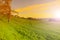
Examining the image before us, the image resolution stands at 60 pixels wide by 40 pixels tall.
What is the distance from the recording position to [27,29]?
2.55 m

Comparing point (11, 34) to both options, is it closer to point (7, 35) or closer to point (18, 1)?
point (7, 35)

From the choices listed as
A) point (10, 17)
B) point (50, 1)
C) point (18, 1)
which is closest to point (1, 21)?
point (10, 17)

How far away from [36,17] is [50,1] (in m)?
0.33

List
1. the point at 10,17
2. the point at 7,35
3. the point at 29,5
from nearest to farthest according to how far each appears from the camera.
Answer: the point at 7,35 → the point at 10,17 → the point at 29,5

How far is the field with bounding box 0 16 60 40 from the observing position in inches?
91.7

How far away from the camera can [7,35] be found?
2291 mm

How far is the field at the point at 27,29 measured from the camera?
2.33 meters

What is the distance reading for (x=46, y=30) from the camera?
8.70 ft

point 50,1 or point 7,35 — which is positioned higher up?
point 50,1

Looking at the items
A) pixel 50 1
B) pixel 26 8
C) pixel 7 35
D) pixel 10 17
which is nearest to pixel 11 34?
pixel 7 35

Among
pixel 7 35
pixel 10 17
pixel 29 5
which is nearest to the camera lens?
pixel 7 35

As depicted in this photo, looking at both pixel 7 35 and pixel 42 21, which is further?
pixel 42 21

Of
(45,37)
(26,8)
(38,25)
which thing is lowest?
(45,37)

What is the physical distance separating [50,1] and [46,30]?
1.44 ft
